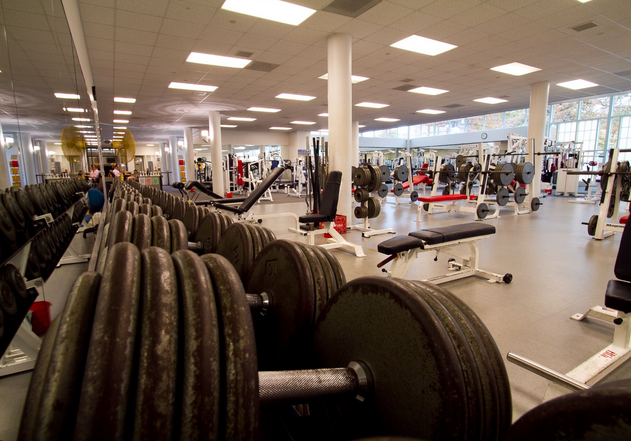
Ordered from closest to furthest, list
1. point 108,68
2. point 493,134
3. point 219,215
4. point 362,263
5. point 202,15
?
point 219,215 → point 362,263 → point 202,15 → point 108,68 → point 493,134

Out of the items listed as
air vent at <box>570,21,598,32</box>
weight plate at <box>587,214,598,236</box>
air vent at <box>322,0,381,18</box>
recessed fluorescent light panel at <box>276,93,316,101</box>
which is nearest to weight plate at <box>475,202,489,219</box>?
weight plate at <box>587,214,598,236</box>

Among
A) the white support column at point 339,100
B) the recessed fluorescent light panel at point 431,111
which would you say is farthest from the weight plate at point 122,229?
the recessed fluorescent light panel at point 431,111

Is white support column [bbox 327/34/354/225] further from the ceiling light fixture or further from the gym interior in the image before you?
the ceiling light fixture

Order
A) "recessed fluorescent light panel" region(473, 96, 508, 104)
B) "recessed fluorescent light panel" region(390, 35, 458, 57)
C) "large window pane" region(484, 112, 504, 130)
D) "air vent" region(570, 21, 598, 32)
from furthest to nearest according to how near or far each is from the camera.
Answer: "large window pane" region(484, 112, 504, 130) → "recessed fluorescent light panel" region(473, 96, 508, 104) → "recessed fluorescent light panel" region(390, 35, 458, 57) → "air vent" region(570, 21, 598, 32)

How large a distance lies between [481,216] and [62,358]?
21.3ft

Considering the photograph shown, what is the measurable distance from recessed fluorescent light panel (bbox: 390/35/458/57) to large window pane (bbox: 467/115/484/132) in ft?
37.4

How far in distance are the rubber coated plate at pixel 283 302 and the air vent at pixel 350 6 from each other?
3.70m

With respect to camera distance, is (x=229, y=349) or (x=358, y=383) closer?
(x=229, y=349)

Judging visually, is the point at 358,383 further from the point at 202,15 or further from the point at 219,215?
the point at 202,15

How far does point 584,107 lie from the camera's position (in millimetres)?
11844

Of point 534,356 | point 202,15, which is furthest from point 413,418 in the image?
point 202,15

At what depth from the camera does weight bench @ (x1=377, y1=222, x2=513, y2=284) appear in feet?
8.00

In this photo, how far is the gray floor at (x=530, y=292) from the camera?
1561mm

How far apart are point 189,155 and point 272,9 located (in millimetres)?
10786
